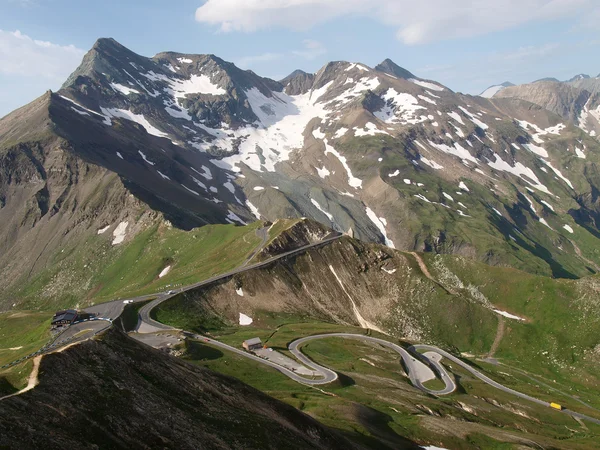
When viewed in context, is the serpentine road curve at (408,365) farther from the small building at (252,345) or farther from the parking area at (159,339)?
the parking area at (159,339)

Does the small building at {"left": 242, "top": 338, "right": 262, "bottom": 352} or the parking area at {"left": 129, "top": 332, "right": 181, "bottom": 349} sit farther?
the small building at {"left": 242, "top": 338, "right": 262, "bottom": 352}

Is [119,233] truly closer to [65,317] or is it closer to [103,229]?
[103,229]

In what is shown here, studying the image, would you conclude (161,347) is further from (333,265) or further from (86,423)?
(333,265)

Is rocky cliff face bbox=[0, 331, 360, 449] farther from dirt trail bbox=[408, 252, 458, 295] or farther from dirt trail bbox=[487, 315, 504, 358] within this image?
dirt trail bbox=[408, 252, 458, 295]

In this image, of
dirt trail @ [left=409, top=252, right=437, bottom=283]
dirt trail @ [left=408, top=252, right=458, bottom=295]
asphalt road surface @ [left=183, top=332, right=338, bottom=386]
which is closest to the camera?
asphalt road surface @ [left=183, top=332, right=338, bottom=386]

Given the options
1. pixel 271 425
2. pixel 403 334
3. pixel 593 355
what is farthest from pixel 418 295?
pixel 271 425

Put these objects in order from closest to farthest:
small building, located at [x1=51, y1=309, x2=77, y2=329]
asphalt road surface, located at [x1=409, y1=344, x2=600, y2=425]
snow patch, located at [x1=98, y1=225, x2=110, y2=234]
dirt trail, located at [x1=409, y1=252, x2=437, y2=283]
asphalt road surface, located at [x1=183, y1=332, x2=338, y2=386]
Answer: small building, located at [x1=51, y1=309, x2=77, y2=329] → asphalt road surface, located at [x1=183, y1=332, x2=338, y2=386] → asphalt road surface, located at [x1=409, y1=344, x2=600, y2=425] → dirt trail, located at [x1=409, y1=252, x2=437, y2=283] → snow patch, located at [x1=98, y1=225, x2=110, y2=234]

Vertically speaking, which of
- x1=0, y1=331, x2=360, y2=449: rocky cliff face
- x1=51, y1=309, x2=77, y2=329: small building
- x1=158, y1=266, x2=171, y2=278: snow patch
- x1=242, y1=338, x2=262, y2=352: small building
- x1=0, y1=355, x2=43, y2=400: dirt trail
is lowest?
x1=242, y1=338, x2=262, y2=352: small building

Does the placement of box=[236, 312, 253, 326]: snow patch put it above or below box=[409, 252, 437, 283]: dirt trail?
below

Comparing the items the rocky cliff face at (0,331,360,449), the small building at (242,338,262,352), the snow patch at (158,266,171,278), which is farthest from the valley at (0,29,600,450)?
the snow patch at (158,266,171,278)
